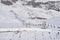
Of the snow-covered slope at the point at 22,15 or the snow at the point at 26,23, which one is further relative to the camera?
the snow-covered slope at the point at 22,15

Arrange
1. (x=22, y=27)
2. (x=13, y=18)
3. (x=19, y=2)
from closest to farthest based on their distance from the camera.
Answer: (x=22, y=27) → (x=13, y=18) → (x=19, y=2)

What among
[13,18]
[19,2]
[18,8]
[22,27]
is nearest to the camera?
[22,27]

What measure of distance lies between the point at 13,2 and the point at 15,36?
301 cm

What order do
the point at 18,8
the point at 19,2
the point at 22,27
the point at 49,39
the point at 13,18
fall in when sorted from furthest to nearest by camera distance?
the point at 19,2 → the point at 18,8 → the point at 13,18 → the point at 22,27 → the point at 49,39

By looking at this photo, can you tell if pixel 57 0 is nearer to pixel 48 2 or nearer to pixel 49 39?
Answer: pixel 48 2

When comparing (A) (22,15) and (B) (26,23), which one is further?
(A) (22,15)

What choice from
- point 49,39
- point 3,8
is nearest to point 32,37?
point 49,39

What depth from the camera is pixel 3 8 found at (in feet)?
18.9

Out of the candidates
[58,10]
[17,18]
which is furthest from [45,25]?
[58,10]

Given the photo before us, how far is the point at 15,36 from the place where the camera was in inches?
158

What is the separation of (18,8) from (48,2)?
4.34 feet

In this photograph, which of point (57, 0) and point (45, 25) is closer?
point (45, 25)

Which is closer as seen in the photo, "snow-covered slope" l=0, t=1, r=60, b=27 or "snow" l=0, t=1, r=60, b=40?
"snow" l=0, t=1, r=60, b=40

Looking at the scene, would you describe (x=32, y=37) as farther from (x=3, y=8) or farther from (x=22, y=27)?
(x=3, y=8)
